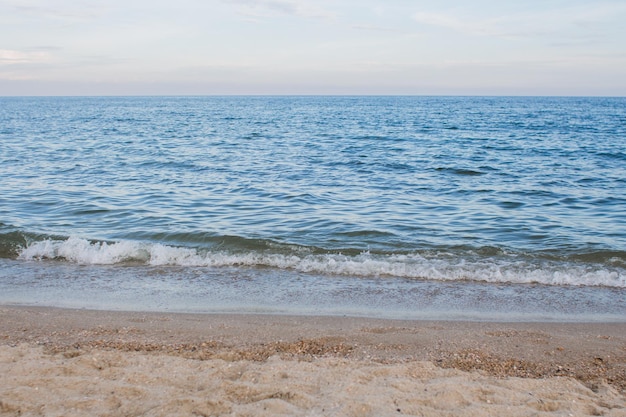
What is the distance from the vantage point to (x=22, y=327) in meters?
6.33

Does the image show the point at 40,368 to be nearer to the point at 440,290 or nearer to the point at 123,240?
the point at 440,290

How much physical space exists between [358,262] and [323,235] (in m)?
1.98

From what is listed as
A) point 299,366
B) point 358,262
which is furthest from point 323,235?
point 299,366

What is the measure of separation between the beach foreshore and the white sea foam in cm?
209

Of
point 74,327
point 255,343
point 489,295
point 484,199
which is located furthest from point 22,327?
point 484,199

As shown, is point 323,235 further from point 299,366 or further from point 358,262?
point 299,366

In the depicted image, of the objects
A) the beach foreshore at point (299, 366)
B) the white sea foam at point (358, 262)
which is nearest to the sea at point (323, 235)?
the white sea foam at point (358, 262)

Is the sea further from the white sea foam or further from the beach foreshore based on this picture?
the beach foreshore

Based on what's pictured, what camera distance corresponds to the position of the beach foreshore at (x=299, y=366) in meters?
4.20

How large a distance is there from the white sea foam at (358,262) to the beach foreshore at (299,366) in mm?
2087

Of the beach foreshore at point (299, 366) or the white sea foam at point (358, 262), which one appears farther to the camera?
the white sea foam at point (358, 262)

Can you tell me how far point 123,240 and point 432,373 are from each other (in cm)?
796

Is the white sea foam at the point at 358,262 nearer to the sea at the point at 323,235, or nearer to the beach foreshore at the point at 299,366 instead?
the sea at the point at 323,235

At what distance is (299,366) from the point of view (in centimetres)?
500
